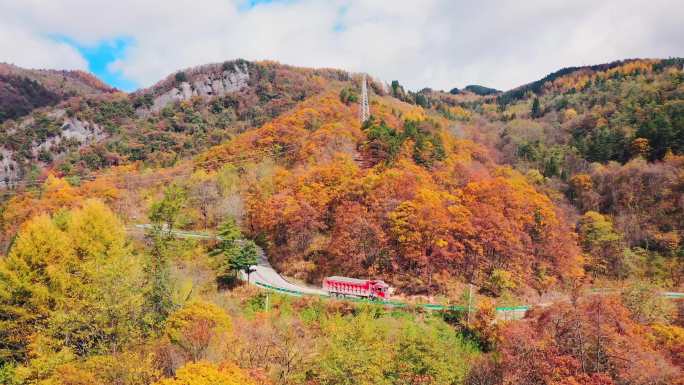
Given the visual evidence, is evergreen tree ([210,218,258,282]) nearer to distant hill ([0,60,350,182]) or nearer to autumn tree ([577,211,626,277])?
autumn tree ([577,211,626,277])

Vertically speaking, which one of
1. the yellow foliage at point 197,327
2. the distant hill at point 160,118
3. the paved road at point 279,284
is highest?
the distant hill at point 160,118

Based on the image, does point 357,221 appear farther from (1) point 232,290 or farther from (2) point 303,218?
(1) point 232,290

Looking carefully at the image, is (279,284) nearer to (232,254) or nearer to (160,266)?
(232,254)

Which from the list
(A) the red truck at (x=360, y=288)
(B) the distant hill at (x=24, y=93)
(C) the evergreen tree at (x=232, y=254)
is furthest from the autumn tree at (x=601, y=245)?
(B) the distant hill at (x=24, y=93)

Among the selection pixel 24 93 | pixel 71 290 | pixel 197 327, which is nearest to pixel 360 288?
pixel 197 327

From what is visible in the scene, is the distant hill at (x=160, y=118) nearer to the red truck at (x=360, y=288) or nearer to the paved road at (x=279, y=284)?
the paved road at (x=279, y=284)

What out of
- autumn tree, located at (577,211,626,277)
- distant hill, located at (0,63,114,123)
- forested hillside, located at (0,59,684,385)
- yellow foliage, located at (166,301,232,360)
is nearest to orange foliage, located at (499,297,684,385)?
forested hillside, located at (0,59,684,385)
